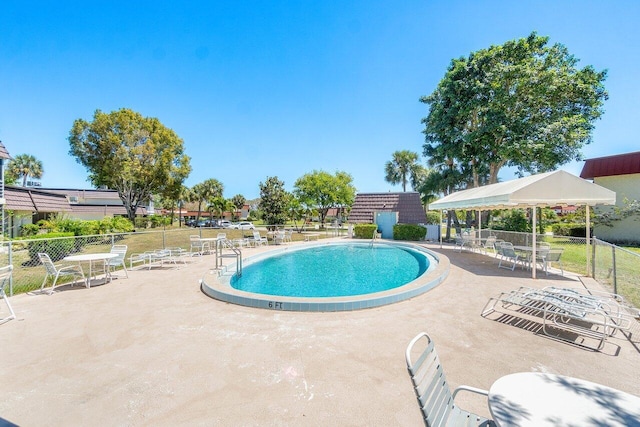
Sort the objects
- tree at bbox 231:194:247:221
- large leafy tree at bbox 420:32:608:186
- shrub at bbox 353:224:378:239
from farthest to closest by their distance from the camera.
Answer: tree at bbox 231:194:247:221 < shrub at bbox 353:224:378:239 < large leafy tree at bbox 420:32:608:186

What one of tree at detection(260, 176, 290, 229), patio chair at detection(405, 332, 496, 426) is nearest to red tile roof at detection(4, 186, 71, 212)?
tree at detection(260, 176, 290, 229)

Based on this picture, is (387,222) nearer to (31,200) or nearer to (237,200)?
(31,200)

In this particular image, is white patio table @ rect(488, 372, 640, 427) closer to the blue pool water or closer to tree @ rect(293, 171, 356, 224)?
the blue pool water

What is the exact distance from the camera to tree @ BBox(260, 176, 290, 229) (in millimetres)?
23812

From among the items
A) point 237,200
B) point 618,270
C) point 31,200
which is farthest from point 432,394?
point 237,200

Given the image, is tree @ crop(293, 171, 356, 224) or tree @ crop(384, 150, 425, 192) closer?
tree @ crop(293, 171, 356, 224)

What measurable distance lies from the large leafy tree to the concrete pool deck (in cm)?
1650

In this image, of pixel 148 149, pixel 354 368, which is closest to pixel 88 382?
pixel 354 368

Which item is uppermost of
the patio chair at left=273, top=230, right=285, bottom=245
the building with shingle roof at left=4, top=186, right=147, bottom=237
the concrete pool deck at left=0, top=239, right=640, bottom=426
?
the building with shingle roof at left=4, top=186, right=147, bottom=237

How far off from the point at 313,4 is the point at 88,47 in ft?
32.3

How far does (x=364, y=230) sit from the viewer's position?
2008 centimetres

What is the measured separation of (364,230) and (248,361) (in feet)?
56.3

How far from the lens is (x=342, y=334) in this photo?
14.0ft

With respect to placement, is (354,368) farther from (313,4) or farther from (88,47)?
(88,47)
